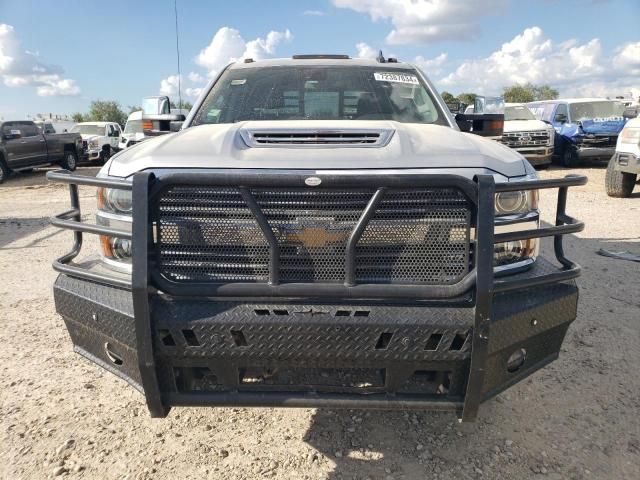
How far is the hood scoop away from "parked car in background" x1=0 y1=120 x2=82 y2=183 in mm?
15959

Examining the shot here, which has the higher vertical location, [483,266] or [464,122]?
[464,122]

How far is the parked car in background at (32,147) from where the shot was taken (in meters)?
15.7

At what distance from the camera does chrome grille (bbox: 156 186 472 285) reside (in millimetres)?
2045

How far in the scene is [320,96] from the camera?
12.2 ft

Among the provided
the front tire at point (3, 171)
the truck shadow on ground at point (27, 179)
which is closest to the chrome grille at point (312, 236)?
the truck shadow on ground at point (27, 179)

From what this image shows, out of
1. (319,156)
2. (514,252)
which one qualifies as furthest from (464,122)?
(319,156)


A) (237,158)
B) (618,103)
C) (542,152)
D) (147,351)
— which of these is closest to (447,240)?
(237,158)

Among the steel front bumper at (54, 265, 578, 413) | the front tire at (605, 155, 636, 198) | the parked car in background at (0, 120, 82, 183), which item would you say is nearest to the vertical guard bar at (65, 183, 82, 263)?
the steel front bumper at (54, 265, 578, 413)

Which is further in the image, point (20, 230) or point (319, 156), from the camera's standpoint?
point (20, 230)

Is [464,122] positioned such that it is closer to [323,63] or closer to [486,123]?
[486,123]

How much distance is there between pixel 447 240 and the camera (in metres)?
2.07

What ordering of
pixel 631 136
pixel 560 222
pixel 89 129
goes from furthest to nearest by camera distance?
1. pixel 89 129
2. pixel 631 136
3. pixel 560 222

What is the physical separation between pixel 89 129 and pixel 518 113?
1758 cm

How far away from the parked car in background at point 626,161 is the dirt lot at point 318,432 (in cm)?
664
